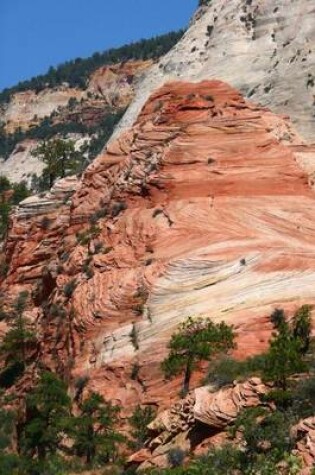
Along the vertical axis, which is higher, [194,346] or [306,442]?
[306,442]

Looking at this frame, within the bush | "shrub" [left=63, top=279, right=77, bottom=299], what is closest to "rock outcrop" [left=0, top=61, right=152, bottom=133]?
"shrub" [left=63, top=279, right=77, bottom=299]

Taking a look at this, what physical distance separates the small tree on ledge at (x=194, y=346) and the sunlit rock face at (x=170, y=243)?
0.93 meters

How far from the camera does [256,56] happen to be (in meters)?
85.6

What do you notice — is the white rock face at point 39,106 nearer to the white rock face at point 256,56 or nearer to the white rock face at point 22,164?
the white rock face at point 22,164

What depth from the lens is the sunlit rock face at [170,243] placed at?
39250mm

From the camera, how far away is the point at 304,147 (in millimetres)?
58188

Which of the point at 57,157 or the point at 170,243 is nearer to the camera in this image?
the point at 170,243

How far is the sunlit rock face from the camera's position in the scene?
3925cm

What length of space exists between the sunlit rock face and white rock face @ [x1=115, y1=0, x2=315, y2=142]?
586 inches

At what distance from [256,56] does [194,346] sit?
181 feet

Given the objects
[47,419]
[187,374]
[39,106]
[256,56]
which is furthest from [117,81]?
[187,374]

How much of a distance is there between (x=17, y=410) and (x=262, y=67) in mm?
46184

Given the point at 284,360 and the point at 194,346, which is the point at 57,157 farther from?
the point at 284,360

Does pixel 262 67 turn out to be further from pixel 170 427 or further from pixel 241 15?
pixel 170 427
